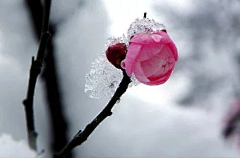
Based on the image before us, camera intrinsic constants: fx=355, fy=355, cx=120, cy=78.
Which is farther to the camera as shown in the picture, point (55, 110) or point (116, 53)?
point (116, 53)

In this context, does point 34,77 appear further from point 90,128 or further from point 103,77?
point 103,77

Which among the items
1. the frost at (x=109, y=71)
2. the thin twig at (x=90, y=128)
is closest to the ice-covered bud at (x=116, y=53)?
the frost at (x=109, y=71)

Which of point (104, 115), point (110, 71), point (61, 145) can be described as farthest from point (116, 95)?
point (110, 71)

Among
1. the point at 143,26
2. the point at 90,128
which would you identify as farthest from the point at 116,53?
the point at 90,128

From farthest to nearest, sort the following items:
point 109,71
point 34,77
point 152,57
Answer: point 109,71 < point 152,57 < point 34,77

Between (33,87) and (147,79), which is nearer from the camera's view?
(33,87)

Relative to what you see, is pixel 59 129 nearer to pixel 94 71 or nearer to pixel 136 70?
pixel 136 70
